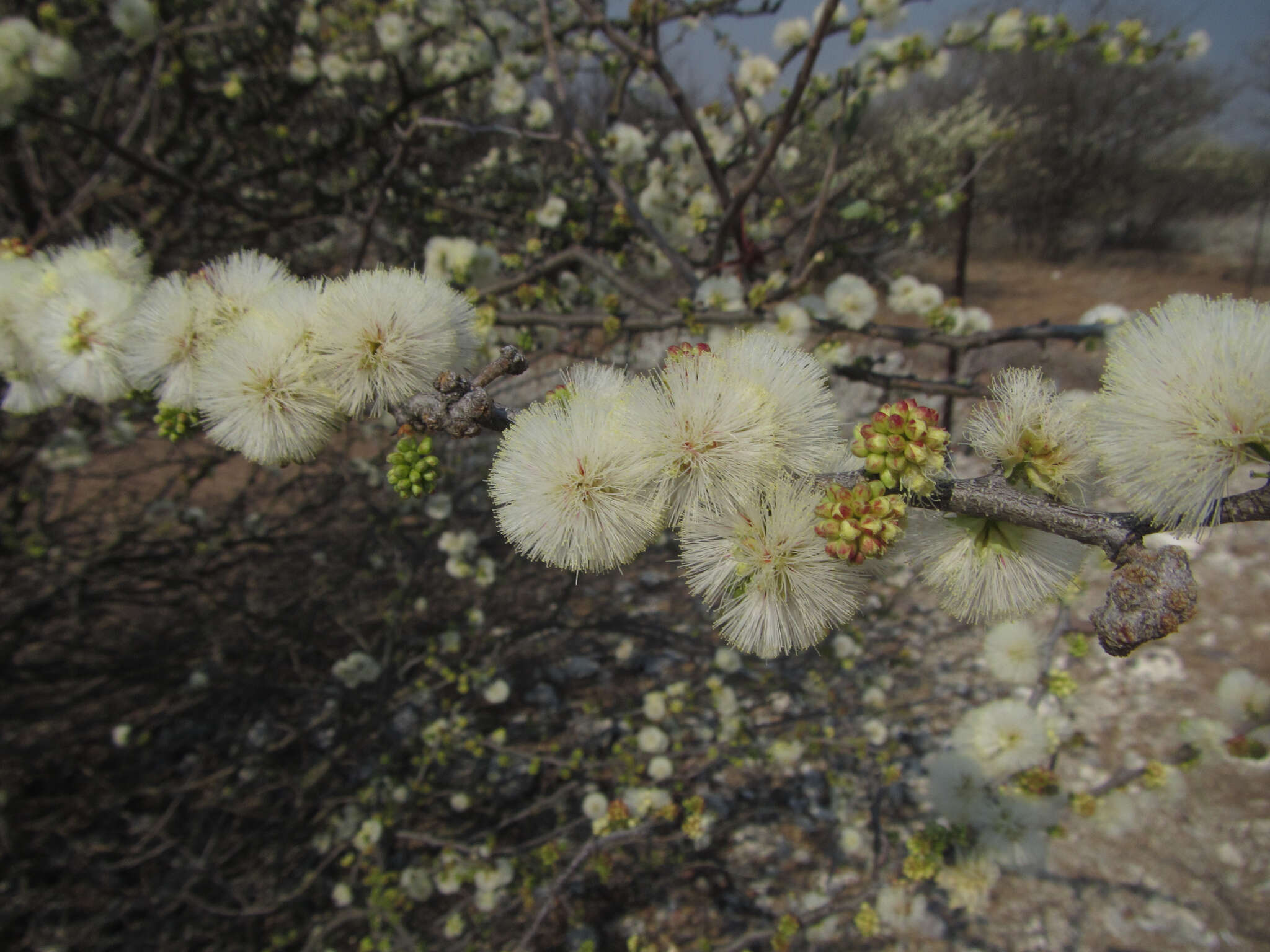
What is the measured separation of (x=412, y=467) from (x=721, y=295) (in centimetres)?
194

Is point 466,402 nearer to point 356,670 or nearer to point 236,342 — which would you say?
point 236,342

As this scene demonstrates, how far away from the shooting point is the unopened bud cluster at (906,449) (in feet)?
2.60

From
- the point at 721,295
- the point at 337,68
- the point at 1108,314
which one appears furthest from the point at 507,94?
the point at 1108,314

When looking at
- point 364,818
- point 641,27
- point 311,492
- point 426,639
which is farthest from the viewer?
point 311,492

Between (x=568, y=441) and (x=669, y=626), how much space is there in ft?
12.9

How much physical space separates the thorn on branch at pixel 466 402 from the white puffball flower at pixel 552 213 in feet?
9.87

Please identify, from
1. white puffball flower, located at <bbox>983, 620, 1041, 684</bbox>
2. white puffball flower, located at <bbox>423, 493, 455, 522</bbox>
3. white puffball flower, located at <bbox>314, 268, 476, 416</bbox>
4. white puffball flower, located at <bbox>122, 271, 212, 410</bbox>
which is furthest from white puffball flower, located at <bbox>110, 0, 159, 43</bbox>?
white puffball flower, located at <bbox>983, 620, 1041, 684</bbox>

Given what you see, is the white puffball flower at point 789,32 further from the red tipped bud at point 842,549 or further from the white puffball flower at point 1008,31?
the red tipped bud at point 842,549

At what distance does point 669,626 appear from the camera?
468cm

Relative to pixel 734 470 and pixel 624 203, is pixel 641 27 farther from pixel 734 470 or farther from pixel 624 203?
pixel 734 470

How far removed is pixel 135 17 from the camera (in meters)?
3.09

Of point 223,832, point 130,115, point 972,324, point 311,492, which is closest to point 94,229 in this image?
point 130,115

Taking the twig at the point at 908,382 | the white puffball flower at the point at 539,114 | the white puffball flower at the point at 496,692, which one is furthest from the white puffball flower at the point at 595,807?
the white puffball flower at the point at 539,114

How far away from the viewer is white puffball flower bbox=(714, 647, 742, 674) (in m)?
4.04
